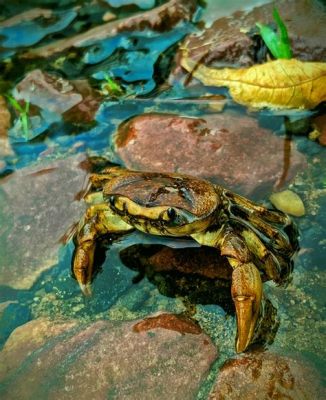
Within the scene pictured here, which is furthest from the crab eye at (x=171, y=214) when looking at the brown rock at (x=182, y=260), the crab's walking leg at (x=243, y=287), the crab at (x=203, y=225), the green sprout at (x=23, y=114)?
the green sprout at (x=23, y=114)

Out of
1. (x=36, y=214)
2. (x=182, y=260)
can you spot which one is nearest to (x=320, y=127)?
(x=182, y=260)

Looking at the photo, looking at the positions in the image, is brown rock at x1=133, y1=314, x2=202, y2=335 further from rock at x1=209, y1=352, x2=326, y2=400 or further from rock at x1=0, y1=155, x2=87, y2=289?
rock at x1=0, y1=155, x2=87, y2=289

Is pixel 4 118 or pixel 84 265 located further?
pixel 4 118

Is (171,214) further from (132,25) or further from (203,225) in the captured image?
(132,25)

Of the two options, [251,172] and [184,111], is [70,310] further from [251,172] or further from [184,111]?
[184,111]

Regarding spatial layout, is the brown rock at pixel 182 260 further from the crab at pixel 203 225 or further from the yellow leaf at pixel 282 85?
the yellow leaf at pixel 282 85

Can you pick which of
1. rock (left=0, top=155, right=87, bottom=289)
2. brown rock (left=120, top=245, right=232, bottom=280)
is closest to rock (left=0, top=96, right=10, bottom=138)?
rock (left=0, top=155, right=87, bottom=289)

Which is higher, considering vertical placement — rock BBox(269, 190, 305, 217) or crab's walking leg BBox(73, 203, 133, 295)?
crab's walking leg BBox(73, 203, 133, 295)
